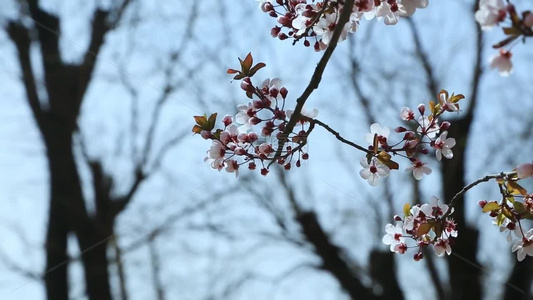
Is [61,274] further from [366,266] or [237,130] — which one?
[237,130]

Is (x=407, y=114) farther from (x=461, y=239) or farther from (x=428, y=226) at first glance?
(x=461, y=239)

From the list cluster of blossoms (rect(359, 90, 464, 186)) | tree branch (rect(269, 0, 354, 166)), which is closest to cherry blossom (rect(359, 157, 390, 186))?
cluster of blossoms (rect(359, 90, 464, 186))

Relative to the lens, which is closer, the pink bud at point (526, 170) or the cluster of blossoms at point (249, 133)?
the pink bud at point (526, 170)

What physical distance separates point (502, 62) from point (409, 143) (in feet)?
0.69

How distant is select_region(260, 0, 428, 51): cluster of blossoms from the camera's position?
623 mm

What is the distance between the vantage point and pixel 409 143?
0.66 m

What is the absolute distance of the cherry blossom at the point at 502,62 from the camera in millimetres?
458

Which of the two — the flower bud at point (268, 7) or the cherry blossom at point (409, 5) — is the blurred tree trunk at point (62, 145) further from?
the cherry blossom at point (409, 5)

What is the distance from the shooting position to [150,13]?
5.36 feet

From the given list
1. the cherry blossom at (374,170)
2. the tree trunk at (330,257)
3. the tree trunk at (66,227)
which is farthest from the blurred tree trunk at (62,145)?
the cherry blossom at (374,170)

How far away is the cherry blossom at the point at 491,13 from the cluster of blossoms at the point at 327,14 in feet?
0.54

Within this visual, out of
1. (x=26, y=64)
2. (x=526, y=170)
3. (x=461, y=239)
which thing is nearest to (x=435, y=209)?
(x=526, y=170)

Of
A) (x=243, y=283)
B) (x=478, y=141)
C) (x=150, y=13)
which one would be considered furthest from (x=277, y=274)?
(x=150, y=13)

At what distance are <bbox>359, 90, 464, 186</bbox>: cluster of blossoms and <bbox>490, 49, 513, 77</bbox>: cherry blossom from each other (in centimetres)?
20
